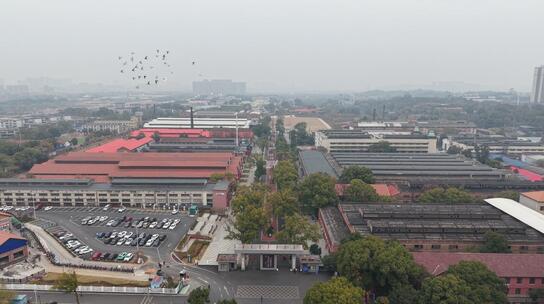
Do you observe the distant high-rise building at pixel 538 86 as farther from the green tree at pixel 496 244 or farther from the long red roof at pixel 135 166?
the green tree at pixel 496 244

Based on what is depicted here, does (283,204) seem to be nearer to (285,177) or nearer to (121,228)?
(285,177)

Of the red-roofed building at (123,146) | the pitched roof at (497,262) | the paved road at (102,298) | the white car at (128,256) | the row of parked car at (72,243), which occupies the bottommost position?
the paved road at (102,298)

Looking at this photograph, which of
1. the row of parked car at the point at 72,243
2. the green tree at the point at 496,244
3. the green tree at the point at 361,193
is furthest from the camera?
the green tree at the point at 361,193

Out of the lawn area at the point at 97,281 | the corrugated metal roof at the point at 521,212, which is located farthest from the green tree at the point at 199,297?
the corrugated metal roof at the point at 521,212

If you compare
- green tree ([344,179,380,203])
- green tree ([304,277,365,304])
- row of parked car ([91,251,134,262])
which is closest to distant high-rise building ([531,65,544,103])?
green tree ([344,179,380,203])

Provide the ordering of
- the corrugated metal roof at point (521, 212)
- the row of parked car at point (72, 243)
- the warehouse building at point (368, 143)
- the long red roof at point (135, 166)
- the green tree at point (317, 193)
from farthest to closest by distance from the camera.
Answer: the warehouse building at point (368, 143) < the long red roof at point (135, 166) < the green tree at point (317, 193) < the row of parked car at point (72, 243) < the corrugated metal roof at point (521, 212)

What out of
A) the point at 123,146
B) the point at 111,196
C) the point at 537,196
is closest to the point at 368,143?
the point at 537,196

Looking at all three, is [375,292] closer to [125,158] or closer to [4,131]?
[125,158]

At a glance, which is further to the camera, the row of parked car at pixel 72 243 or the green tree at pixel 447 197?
the green tree at pixel 447 197
